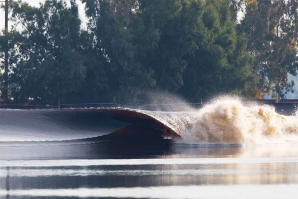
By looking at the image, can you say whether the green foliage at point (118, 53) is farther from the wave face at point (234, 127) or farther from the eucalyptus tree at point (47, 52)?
the wave face at point (234, 127)

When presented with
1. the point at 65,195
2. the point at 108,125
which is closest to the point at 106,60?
the point at 108,125

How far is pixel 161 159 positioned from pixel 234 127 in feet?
30.1

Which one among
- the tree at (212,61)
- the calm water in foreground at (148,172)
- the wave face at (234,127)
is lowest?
the calm water in foreground at (148,172)

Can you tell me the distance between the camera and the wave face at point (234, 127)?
1150 inches

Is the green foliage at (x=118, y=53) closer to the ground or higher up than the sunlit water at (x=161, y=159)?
higher up

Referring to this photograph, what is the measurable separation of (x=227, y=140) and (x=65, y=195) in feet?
50.9

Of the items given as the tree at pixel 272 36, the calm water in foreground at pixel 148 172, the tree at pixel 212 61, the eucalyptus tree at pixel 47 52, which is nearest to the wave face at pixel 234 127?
the calm water in foreground at pixel 148 172

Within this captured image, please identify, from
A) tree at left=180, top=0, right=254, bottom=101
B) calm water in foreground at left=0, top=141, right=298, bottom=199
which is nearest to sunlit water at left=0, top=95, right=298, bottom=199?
calm water in foreground at left=0, top=141, right=298, bottom=199

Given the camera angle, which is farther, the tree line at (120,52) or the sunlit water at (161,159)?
the tree line at (120,52)

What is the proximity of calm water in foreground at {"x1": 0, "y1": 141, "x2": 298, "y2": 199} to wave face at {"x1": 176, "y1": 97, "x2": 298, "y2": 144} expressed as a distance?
142 inches

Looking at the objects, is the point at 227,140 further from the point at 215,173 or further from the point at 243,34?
the point at 243,34

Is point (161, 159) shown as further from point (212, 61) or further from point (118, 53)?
point (212, 61)

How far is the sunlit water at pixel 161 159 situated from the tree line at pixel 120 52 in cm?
2419

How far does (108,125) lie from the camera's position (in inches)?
1177
